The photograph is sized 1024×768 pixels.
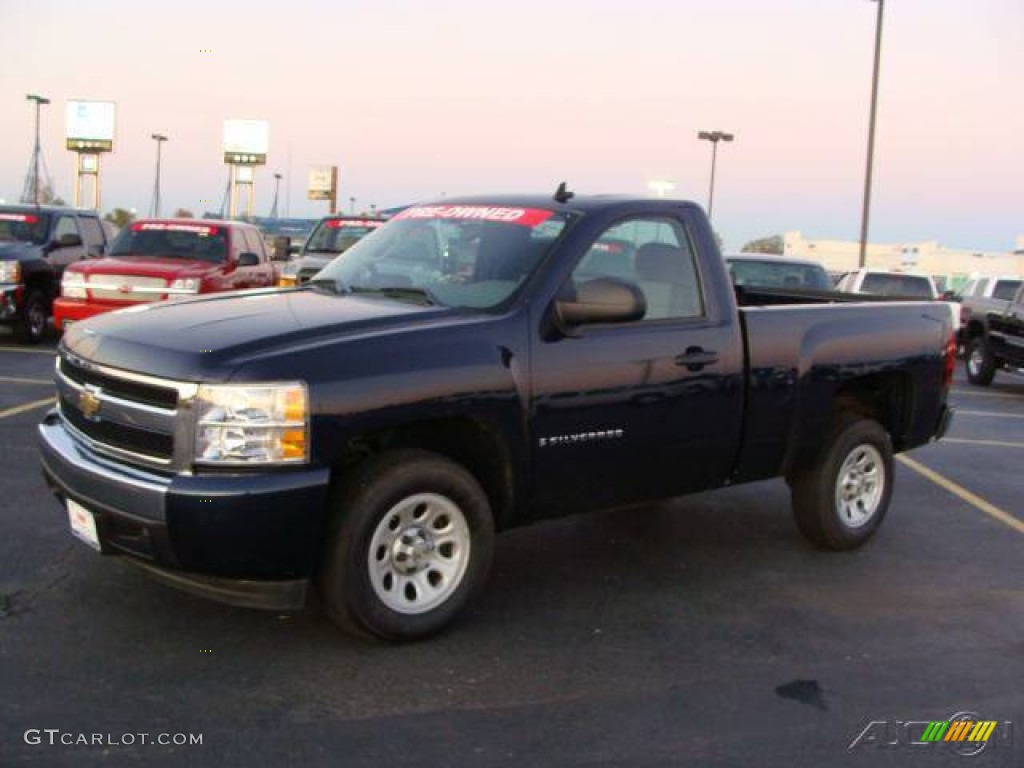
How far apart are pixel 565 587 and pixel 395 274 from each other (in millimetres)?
1746

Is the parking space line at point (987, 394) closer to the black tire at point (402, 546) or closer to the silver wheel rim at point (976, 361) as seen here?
the silver wheel rim at point (976, 361)

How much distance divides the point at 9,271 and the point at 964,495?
37.1 feet

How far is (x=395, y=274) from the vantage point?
16.5 feet

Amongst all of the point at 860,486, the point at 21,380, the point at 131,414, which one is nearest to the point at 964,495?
the point at 860,486

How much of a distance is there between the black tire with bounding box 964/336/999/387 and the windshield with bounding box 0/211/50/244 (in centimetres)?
1363

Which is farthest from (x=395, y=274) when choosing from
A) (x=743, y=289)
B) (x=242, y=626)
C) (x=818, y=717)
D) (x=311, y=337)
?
(x=743, y=289)

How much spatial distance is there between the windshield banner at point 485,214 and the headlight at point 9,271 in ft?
30.8

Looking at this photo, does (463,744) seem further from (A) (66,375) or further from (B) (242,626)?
(A) (66,375)

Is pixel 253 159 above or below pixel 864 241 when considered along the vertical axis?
above

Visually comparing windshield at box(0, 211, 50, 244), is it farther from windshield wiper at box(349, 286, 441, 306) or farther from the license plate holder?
the license plate holder

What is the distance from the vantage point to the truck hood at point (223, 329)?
3783mm

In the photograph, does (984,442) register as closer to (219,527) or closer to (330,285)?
(330,285)

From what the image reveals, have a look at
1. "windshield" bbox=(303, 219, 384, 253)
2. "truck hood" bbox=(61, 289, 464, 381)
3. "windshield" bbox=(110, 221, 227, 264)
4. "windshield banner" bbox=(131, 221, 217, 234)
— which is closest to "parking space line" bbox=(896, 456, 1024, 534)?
"truck hood" bbox=(61, 289, 464, 381)

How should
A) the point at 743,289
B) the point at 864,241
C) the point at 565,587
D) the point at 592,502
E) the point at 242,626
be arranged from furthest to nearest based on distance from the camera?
the point at 864,241
the point at 743,289
the point at 565,587
the point at 592,502
the point at 242,626
